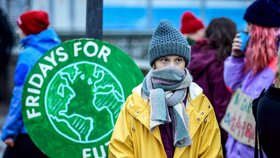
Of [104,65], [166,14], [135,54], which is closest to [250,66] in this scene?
[104,65]

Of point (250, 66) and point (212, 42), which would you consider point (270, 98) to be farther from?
point (212, 42)

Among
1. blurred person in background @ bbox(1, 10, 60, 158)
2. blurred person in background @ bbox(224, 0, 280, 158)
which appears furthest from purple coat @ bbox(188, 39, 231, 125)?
blurred person in background @ bbox(1, 10, 60, 158)

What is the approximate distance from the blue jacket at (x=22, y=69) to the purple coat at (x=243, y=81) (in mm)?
1570

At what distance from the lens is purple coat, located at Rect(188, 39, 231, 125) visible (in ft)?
21.4

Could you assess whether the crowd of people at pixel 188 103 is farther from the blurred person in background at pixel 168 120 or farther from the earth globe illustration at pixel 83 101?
the earth globe illustration at pixel 83 101

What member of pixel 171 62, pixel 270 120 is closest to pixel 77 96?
pixel 171 62

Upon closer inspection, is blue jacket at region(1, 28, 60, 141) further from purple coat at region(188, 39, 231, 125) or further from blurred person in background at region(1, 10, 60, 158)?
purple coat at region(188, 39, 231, 125)

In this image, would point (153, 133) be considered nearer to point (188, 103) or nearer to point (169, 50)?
point (188, 103)

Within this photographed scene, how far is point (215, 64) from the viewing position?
21.6ft

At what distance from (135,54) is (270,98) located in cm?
1126

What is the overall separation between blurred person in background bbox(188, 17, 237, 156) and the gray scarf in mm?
2224

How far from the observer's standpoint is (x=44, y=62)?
16.8 ft

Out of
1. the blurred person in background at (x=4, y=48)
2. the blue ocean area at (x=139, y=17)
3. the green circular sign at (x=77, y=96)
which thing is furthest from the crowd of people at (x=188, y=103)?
the blue ocean area at (x=139, y=17)

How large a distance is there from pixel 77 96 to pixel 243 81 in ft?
4.52
